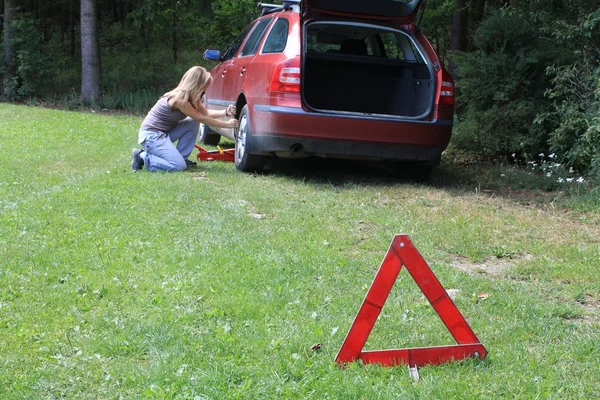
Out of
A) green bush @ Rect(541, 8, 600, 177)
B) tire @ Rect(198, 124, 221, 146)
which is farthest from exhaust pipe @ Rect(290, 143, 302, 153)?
tire @ Rect(198, 124, 221, 146)

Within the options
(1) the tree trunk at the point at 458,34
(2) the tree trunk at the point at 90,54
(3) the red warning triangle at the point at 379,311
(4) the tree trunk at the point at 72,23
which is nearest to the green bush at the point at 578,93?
(3) the red warning triangle at the point at 379,311

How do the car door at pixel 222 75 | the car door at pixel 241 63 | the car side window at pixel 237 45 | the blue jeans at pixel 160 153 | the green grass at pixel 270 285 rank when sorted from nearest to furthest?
the green grass at pixel 270 285 < the blue jeans at pixel 160 153 < the car door at pixel 241 63 < the car door at pixel 222 75 < the car side window at pixel 237 45

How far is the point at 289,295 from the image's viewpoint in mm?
4273

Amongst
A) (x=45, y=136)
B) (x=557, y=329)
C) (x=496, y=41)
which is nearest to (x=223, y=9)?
(x=45, y=136)

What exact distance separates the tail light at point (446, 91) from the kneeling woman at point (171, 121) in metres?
2.31

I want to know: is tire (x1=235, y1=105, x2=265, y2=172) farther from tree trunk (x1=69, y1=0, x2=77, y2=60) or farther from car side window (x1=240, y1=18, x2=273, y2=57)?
tree trunk (x1=69, y1=0, x2=77, y2=60)

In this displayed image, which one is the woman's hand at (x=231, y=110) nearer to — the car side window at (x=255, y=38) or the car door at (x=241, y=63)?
the car door at (x=241, y=63)

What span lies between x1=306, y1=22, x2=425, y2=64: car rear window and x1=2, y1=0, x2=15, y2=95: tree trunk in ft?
43.3

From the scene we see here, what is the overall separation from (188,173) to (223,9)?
18.3 metres

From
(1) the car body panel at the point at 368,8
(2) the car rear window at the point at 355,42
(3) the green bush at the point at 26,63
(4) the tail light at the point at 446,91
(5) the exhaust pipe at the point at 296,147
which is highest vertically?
(1) the car body panel at the point at 368,8


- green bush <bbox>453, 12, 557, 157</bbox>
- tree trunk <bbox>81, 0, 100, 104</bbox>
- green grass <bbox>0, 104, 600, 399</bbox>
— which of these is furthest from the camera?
tree trunk <bbox>81, 0, 100, 104</bbox>

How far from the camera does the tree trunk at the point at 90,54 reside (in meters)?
18.5

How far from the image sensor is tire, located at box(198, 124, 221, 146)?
462 inches

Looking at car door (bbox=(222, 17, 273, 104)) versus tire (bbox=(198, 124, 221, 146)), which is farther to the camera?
tire (bbox=(198, 124, 221, 146))
